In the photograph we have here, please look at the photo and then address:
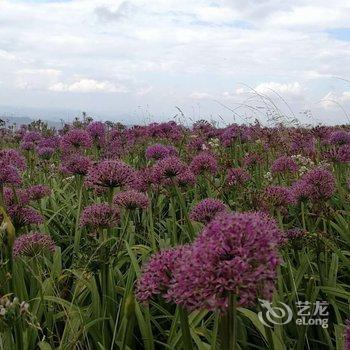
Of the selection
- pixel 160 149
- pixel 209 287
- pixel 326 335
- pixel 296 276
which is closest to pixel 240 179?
pixel 160 149

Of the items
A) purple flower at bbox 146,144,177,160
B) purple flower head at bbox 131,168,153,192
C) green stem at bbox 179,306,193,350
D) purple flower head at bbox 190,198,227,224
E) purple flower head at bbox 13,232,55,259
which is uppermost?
purple flower at bbox 146,144,177,160

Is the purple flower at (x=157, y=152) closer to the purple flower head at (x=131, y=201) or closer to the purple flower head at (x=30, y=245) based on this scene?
the purple flower head at (x=131, y=201)

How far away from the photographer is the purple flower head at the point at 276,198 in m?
4.00

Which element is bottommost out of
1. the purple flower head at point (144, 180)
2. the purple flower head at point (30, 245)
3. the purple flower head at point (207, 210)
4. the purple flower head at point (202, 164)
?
the purple flower head at point (30, 245)

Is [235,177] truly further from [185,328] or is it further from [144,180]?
[185,328]

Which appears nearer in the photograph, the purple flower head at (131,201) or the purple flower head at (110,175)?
the purple flower head at (110,175)

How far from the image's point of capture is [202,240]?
186cm

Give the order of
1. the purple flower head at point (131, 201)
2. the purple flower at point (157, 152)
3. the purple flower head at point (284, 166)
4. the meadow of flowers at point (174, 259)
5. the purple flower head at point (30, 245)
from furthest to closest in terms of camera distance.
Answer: the purple flower at point (157, 152), the purple flower head at point (284, 166), the purple flower head at point (131, 201), the purple flower head at point (30, 245), the meadow of flowers at point (174, 259)

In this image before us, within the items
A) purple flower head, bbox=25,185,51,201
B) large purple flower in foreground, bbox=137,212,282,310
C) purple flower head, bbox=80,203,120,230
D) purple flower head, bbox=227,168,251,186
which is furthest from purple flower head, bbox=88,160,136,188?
large purple flower in foreground, bbox=137,212,282,310

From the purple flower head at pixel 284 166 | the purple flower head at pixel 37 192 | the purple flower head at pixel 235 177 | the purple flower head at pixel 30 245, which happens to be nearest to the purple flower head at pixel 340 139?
the purple flower head at pixel 284 166

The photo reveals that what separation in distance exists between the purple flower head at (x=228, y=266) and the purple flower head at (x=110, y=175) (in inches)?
80.3

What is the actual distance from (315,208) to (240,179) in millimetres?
1270

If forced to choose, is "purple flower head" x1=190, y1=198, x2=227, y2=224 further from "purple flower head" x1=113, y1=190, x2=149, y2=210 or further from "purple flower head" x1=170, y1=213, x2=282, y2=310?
"purple flower head" x1=170, y1=213, x2=282, y2=310

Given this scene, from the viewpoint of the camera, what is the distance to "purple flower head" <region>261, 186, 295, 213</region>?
4.00 m
